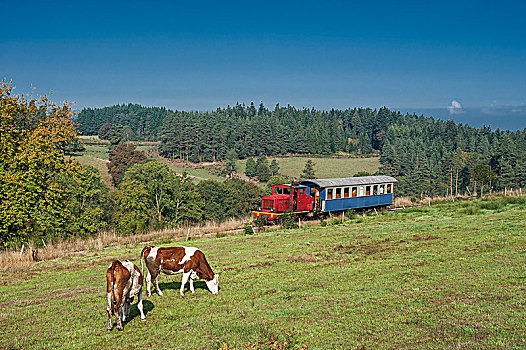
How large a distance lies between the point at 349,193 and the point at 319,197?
3.82 metres

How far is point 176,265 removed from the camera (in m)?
13.3

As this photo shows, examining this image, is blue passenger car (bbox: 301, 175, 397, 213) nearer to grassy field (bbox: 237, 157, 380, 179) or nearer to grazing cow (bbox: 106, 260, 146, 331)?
grazing cow (bbox: 106, 260, 146, 331)

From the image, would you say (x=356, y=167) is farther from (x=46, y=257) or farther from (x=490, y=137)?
(x=46, y=257)

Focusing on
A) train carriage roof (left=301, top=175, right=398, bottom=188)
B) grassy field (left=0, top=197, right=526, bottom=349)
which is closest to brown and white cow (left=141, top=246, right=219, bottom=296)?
grassy field (left=0, top=197, right=526, bottom=349)

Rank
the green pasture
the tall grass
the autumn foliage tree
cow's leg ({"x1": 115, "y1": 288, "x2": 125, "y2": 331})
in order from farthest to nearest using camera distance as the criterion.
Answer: the green pasture
the autumn foliage tree
the tall grass
cow's leg ({"x1": 115, "y1": 288, "x2": 125, "y2": 331})

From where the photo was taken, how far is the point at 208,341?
9.17 m

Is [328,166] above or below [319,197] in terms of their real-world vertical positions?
below

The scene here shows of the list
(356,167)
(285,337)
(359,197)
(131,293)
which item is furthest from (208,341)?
(356,167)

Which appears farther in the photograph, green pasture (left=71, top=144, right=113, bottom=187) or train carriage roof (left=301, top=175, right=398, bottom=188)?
green pasture (left=71, top=144, right=113, bottom=187)

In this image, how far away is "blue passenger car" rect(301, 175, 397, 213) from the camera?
39406mm

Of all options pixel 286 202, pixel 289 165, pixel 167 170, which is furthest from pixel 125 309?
pixel 289 165

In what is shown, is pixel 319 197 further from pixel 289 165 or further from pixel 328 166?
pixel 328 166

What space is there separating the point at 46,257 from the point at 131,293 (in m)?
15.4

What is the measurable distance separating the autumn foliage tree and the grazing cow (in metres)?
18.2
